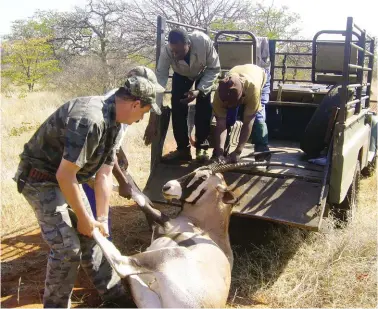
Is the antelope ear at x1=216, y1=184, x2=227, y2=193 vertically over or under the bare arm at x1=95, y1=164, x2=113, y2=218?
under

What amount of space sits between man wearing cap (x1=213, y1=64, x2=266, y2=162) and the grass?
1076mm

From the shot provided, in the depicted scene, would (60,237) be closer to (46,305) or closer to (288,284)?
(46,305)

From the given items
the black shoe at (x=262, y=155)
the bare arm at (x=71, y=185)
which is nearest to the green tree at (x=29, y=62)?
the black shoe at (x=262, y=155)

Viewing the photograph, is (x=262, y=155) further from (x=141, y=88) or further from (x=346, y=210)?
(x=141, y=88)

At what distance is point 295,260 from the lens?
4641mm

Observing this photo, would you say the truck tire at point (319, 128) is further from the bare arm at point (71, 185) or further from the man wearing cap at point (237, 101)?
the bare arm at point (71, 185)

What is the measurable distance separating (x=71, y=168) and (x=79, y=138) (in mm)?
187

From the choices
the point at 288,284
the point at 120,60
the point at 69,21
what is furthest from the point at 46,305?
the point at 69,21

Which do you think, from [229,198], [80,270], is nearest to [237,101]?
[229,198]

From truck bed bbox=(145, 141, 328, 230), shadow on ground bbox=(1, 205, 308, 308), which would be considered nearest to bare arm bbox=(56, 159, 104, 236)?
shadow on ground bbox=(1, 205, 308, 308)

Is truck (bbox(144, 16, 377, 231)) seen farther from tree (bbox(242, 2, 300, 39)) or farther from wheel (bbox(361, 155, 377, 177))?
tree (bbox(242, 2, 300, 39))

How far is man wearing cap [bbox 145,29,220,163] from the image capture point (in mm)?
4871

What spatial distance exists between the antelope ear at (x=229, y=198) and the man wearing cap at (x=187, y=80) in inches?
38.5

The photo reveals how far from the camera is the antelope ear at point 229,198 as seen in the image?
4.14 m
